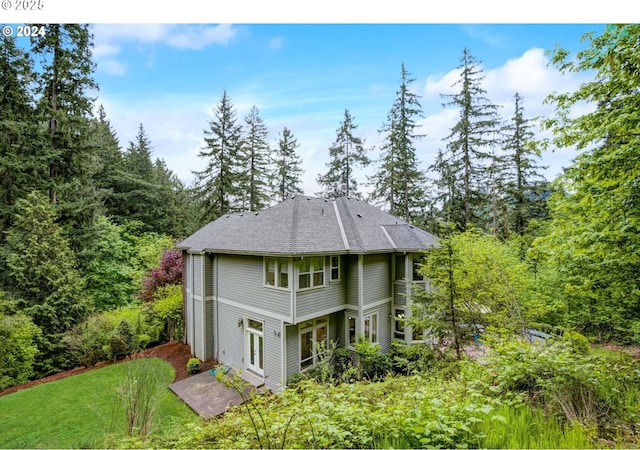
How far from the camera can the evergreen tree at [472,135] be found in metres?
18.2

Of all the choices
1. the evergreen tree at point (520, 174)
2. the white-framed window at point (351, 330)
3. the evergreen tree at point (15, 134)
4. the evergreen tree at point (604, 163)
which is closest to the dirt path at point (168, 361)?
the white-framed window at point (351, 330)

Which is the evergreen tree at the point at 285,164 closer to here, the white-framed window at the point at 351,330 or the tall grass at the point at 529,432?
the white-framed window at the point at 351,330

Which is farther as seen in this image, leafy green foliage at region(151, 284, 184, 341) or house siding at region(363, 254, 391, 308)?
leafy green foliage at region(151, 284, 184, 341)

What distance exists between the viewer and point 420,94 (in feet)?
65.5

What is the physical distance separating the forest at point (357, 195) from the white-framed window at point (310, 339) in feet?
11.1

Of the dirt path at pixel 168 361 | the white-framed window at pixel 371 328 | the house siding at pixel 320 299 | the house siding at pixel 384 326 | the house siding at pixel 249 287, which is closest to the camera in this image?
the house siding at pixel 320 299

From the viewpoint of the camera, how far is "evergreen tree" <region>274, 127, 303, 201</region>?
24.3m

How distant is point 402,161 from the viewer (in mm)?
20391

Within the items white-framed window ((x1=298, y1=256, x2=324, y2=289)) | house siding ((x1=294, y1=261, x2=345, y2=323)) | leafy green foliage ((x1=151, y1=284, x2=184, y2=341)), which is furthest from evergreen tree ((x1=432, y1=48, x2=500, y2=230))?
leafy green foliage ((x1=151, y1=284, x2=184, y2=341))

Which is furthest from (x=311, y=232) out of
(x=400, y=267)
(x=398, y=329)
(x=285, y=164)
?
(x=285, y=164)

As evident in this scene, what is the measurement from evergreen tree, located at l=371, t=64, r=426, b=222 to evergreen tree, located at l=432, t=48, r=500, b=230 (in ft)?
8.22

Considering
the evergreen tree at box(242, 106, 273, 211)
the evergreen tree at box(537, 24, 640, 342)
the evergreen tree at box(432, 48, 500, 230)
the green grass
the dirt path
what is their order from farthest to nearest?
the evergreen tree at box(242, 106, 273, 211), the evergreen tree at box(432, 48, 500, 230), the dirt path, the green grass, the evergreen tree at box(537, 24, 640, 342)

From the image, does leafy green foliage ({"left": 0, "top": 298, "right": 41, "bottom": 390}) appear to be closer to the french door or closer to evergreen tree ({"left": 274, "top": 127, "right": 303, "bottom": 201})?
the french door
